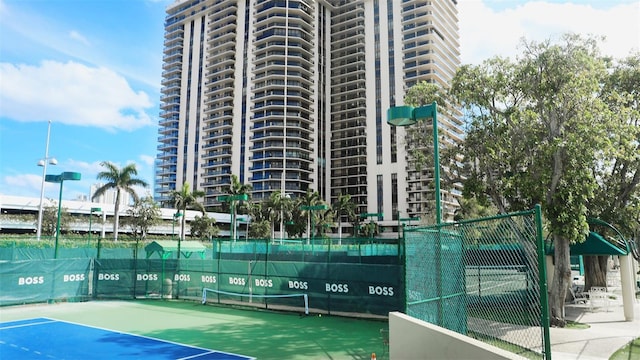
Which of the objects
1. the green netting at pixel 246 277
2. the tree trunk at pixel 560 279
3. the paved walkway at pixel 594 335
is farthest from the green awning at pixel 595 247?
the green netting at pixel 246 277

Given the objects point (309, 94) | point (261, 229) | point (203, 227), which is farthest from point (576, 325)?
point (309, 94)

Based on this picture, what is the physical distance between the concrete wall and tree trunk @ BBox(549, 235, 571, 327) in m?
8.10

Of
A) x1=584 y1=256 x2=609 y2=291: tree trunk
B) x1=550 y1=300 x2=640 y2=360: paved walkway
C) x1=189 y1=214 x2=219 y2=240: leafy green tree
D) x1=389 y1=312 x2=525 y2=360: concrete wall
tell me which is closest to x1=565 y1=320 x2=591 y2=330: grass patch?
x1=550 y1=300 x2=640 y2=360: paved walkway

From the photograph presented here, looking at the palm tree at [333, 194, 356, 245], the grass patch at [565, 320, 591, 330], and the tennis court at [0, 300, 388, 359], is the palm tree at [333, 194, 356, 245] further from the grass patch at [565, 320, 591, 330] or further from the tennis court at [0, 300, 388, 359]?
the grass patch at [565, 320, 591, 330]

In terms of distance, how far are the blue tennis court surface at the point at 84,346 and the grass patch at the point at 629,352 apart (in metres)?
8.59

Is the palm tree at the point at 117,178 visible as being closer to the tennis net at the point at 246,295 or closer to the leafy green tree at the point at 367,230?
the tennis net at the point at 246,295

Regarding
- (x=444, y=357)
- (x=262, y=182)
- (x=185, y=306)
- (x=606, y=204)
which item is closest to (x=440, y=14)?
(x=262, y=182)

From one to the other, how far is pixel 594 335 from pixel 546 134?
6.61 m

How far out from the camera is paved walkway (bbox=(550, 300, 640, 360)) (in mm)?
9906

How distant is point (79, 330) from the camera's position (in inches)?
534

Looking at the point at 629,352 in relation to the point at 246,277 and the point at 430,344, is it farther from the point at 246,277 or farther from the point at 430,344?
the point at 246,277

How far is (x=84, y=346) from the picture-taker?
11.4 meters

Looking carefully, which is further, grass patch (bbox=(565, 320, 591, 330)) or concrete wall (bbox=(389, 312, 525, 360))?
grass patch (bbox=(565, 320, 591, 330))

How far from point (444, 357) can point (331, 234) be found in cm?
9140
